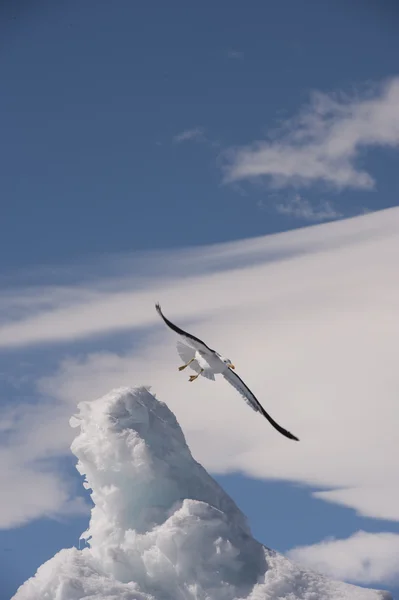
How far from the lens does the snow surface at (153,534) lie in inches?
1481

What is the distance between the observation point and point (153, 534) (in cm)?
3822

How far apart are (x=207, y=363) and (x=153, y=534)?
7.37 metres

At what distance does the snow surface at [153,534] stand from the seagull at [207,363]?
4530 millimetres

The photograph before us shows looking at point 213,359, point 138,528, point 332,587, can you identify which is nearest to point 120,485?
point 138,528

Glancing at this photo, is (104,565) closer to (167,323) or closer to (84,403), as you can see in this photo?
(84,403)

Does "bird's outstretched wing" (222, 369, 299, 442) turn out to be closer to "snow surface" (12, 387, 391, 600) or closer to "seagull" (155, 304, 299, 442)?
"seagull" (155, 304, 299, 442)

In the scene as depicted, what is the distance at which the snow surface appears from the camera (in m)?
37.6

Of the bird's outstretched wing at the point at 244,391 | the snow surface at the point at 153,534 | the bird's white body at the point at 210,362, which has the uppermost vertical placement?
the bird's white body at the point at 210,362

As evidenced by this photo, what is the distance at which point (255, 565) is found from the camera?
39.0 meters

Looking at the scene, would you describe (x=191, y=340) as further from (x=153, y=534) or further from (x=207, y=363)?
(x=153, y=534)

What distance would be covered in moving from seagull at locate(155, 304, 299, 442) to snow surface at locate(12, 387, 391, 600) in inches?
178

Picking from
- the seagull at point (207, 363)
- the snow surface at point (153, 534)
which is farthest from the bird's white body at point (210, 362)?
the snow surface at point (153, 534)

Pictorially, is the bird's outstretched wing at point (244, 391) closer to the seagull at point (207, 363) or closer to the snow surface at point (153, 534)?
the seagull at point (207, 363)

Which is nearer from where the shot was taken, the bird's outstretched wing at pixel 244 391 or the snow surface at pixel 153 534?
the snow surface at pixel 153 534
